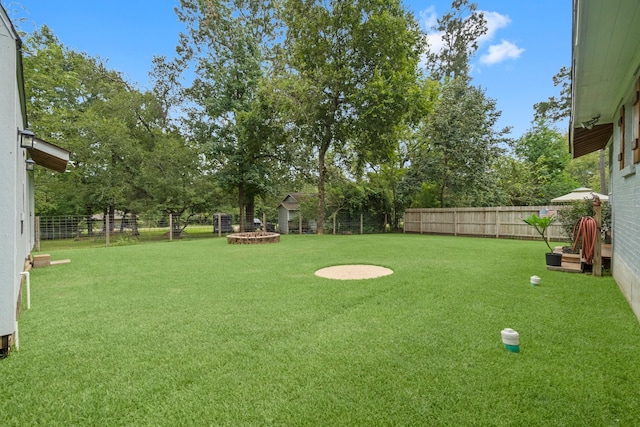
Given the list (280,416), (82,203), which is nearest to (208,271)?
(280,416)

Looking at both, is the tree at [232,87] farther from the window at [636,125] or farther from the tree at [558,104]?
the tree at [558,104]

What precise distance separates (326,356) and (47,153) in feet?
23.6

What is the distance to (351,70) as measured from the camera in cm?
1510

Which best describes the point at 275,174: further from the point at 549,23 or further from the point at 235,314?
the point at 235,314

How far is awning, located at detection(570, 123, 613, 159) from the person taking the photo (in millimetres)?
6934

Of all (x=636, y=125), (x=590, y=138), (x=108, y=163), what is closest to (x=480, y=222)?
(x=590, y=138)

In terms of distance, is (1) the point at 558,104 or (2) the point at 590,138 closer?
(2) the point at 590,138

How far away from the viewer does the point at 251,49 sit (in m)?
18.8

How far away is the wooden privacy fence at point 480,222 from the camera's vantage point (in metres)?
13.4

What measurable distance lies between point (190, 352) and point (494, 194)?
18245 mm

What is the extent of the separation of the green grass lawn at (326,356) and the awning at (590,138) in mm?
3738

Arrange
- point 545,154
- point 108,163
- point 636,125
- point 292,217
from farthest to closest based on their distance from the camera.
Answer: point 292,217
point 545,154
point 108,163
point 636,125

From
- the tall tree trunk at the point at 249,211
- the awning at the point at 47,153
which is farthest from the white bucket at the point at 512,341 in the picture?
the tall tree trunk at the point at 249,211

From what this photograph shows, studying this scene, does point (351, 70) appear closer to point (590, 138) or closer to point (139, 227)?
point (590, 138)
